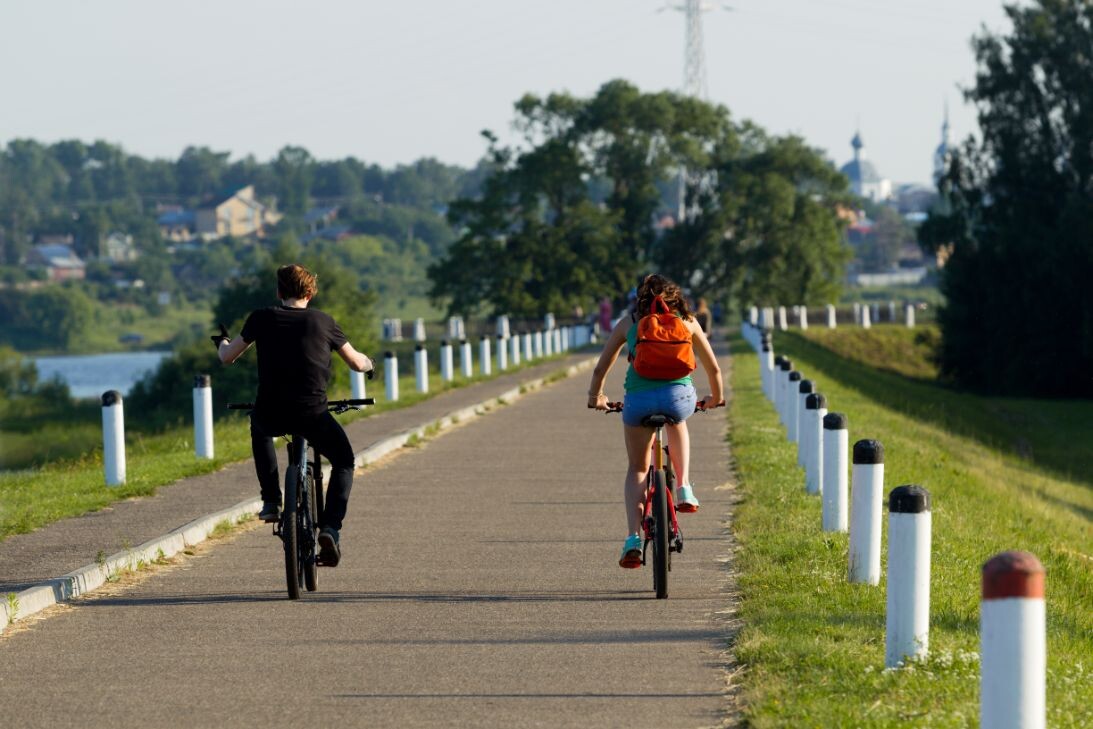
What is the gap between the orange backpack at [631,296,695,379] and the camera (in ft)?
32.1

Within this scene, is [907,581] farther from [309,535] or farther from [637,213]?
[637,213]

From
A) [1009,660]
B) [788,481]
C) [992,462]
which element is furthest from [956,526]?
[992,462]

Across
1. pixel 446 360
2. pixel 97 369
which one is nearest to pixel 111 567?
pixel 446 360

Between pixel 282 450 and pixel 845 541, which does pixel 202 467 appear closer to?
pixel 282 450

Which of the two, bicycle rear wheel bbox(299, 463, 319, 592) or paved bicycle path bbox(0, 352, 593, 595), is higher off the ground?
bicycle rear wheel bbox(299, 463, 319, 592)

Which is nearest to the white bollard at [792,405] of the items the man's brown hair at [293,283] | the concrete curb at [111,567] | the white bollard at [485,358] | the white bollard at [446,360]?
the concrete curb at [111,567]

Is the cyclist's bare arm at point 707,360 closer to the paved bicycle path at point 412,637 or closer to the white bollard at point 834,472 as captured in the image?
the paved bicycle path at point 412,637

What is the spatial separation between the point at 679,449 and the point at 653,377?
0.47m

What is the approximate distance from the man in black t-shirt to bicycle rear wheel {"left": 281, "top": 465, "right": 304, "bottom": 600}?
0.16 meters

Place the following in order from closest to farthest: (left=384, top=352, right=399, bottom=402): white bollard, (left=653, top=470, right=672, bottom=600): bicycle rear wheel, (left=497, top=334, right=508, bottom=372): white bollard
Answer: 1. (left=653, top=470, right=672, bottom=600): bicycle rear wheel
2. (left=384, top=352, right=399, bottom=402): white bollard
3. (left=497, top=334, right=508, bottom=372): white bollard

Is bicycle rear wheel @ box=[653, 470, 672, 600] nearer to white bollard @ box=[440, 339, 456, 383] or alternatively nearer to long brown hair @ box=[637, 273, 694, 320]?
long brown hair @ box=[637, 273, 694, 320]

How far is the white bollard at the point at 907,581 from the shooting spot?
24.2 ft

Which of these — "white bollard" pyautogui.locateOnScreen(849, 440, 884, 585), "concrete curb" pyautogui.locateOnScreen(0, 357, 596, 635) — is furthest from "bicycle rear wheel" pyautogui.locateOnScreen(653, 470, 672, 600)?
"concrete curb" pyautogui.locateOnScreen(0, 357, 596, 635)

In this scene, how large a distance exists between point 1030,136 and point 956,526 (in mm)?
40860
